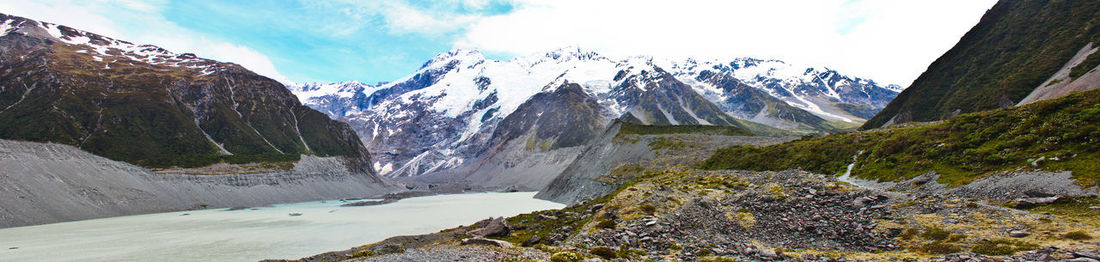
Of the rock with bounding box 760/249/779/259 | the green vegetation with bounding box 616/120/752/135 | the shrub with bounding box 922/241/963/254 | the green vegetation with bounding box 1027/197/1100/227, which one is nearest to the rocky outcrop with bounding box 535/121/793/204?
the green vegetation with bounding box 616/120/752/135

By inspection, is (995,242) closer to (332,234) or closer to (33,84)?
(332,234)

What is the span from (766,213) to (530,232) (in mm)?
16925

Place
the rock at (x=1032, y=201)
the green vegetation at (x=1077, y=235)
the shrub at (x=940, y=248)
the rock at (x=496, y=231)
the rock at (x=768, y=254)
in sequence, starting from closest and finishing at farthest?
1. the green vegetation at (x=1077, y=235)
2. the shrub at (x=940, y=248)
3. the rock at (x=768, y=254)
4. the rock at (x=1032, y=201)
5. the rock at (x=496, y=231)

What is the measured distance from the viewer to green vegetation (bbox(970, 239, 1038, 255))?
50.1 feet

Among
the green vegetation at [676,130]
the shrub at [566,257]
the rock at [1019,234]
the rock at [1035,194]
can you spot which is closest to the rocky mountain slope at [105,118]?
the green vegetation at [676,130]

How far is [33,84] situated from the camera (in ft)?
552

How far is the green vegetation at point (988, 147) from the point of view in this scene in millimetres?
25922

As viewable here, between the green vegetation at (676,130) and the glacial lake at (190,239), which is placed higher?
the green vegetation at (676,130)

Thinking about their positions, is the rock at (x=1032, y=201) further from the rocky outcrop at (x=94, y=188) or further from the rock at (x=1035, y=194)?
the rocky outcrop at (x=94, y=188)

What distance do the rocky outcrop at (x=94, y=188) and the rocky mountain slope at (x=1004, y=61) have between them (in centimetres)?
17784

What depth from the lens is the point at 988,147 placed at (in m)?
31.7

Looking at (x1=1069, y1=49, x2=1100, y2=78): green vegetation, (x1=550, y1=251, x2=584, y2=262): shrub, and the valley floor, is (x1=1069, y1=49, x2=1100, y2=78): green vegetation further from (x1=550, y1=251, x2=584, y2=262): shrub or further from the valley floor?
(x1=550, y1=251, x2=584, y2=262): shrub

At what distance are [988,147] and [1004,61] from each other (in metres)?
99.6

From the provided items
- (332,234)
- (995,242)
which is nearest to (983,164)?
(995,242)
